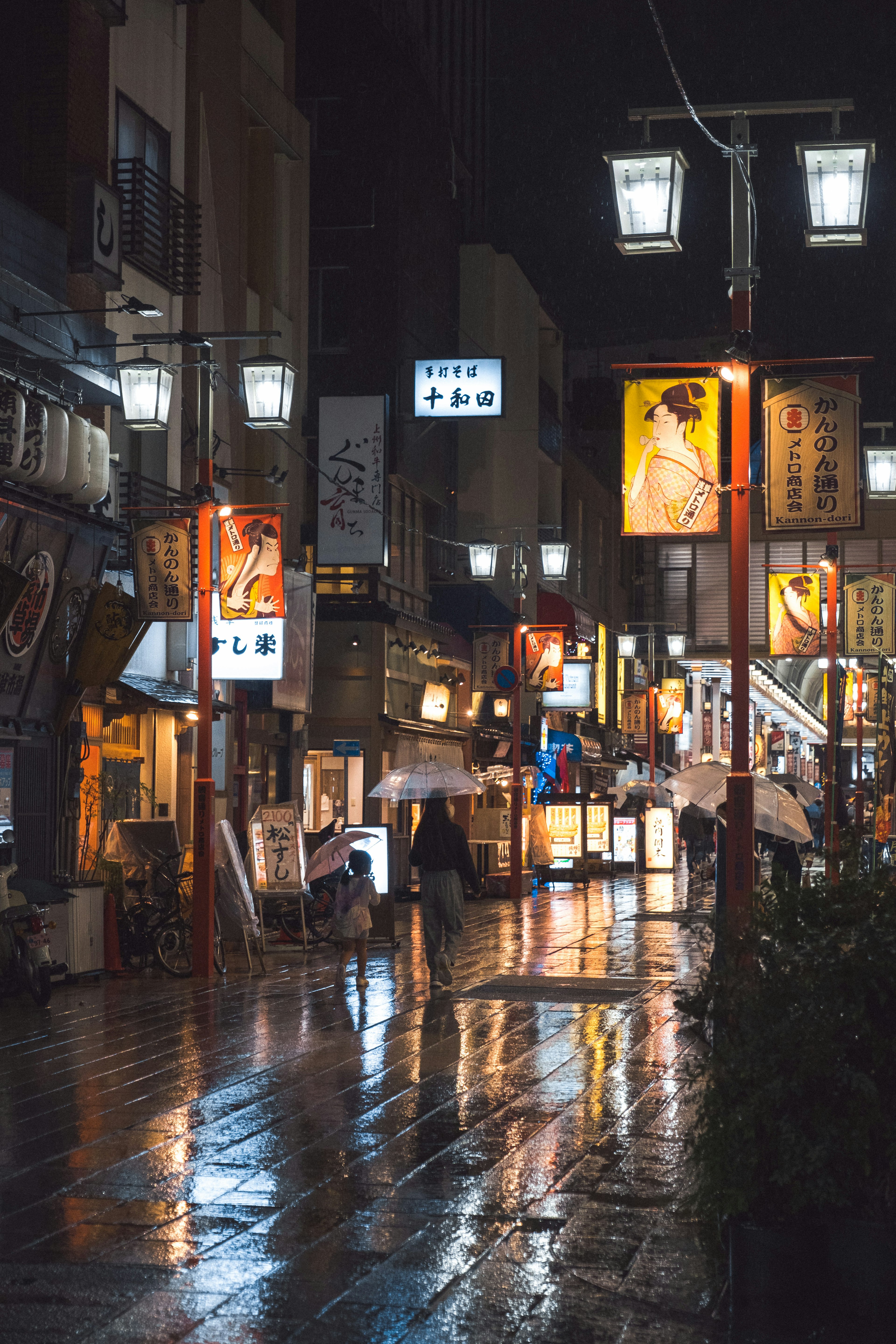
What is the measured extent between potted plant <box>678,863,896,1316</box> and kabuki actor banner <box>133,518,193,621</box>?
14.3 m

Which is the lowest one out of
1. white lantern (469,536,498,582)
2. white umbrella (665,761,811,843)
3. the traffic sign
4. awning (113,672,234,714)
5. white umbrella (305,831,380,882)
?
white umbrella (305,831,380,882)

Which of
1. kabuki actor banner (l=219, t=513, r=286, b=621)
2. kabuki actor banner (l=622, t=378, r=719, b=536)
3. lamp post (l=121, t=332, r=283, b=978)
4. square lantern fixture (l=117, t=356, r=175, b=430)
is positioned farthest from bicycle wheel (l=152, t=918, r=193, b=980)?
kabuki actor banner (l=622, t=378, r=719, b=536)

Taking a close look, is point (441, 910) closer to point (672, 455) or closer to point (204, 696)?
point (204, 696)

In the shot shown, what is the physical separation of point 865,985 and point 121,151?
1999 centimetres

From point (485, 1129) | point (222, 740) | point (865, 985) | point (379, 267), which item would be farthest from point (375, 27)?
point (865, 985)

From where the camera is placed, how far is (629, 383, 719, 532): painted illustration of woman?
14883mm

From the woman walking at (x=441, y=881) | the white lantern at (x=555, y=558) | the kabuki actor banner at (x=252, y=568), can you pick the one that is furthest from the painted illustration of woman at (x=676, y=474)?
the white lantern at (x=555, y=558)

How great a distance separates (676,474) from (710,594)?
44750mm

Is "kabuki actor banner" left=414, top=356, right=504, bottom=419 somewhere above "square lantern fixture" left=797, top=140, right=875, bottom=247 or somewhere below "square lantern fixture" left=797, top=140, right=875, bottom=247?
above

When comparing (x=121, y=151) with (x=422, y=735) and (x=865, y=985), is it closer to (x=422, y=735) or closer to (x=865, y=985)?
(x=422, y=735)

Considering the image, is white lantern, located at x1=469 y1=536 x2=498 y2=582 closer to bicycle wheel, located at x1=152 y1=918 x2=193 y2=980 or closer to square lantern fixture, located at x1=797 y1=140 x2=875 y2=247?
bicycle wheel, located at x1=152 y1=918 x2=193 y2=980

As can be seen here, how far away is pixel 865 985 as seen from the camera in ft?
19.7

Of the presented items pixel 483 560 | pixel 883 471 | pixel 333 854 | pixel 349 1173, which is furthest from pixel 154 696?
pixel 483 560

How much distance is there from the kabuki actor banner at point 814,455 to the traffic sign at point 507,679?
20338 millimetres
